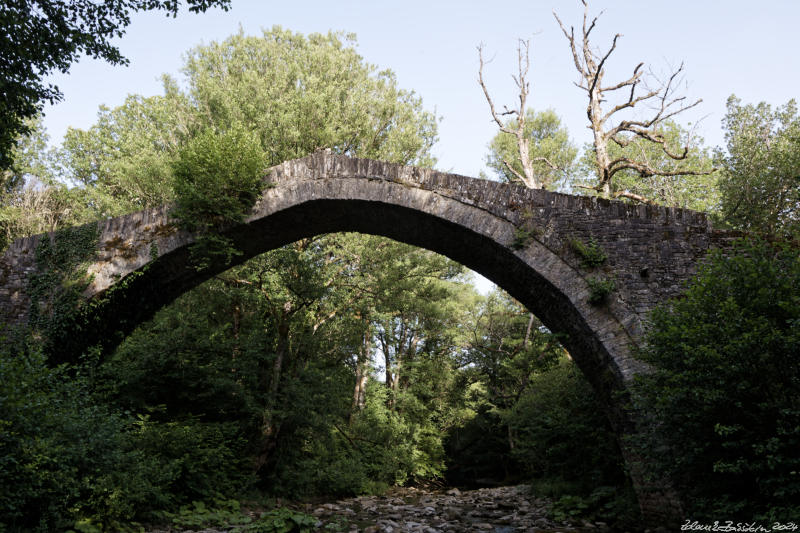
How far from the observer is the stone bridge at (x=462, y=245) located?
6.73 metres

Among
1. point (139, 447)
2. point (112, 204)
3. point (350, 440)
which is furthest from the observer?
point (112, 204)

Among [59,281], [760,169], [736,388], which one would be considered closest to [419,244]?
[736,388]

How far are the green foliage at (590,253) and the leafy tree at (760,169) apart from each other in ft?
33.1

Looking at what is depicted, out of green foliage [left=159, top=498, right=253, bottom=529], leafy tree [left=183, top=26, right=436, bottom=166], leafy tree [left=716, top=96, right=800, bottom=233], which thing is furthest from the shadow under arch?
leafy tree [left=716, top=96, right=800, bottom=233]

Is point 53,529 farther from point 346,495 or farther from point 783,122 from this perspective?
point 783,122

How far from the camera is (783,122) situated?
56.8 feet

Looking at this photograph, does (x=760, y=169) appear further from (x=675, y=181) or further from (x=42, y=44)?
(x=42, y=44)

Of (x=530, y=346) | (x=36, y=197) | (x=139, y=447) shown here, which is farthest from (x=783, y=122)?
(x=36, y=197)

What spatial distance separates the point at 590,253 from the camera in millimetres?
6883

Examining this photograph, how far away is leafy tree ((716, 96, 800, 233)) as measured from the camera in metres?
14.7

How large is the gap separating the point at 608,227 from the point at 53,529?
777 centimetres

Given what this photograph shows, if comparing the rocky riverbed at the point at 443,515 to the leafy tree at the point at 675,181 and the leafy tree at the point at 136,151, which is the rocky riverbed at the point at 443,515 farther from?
the leafy tree at the point at 675,181

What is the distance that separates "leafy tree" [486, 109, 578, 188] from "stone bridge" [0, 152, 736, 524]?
13.2 metres

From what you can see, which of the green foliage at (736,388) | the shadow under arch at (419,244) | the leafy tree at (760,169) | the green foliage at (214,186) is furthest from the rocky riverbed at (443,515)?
the leafy tree at (760,169)
